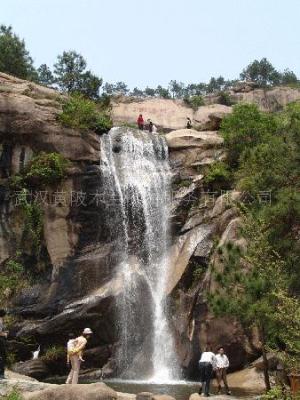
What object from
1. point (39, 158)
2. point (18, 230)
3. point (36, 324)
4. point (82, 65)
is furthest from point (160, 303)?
point (82, 65)

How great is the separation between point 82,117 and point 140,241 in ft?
22.2

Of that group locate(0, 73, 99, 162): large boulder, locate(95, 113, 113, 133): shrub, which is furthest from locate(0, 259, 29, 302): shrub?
locate(95, 113, 113, 133): shrub

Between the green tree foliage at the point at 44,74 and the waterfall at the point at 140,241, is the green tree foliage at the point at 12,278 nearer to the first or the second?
the waterfall at the point at 140,241

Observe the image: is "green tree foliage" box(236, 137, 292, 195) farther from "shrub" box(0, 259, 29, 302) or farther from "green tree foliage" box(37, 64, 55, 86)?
"green tree foliage" box(37, 64, 55, 86)

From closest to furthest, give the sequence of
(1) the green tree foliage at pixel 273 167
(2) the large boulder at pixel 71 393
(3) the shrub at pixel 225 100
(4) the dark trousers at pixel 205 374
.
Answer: (2) the large boulder at pixel 71 393
(4) the dark trousers at pixel 205 374
(1) the green tree foliage at pixel 273 167
(3) the shrub at pixel 225 100

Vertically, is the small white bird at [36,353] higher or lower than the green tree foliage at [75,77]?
lower

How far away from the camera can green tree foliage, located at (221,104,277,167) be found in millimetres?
27423

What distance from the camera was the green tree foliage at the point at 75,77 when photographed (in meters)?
41.6

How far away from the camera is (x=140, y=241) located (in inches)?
997

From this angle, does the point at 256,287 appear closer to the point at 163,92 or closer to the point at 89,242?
the point at 89,242

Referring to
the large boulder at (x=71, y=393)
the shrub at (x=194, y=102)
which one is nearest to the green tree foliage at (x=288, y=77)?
the shrub at (x=194, y=102)

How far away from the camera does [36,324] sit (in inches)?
898

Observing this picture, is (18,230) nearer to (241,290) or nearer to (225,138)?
(225,138)

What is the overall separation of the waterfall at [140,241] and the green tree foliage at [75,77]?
42.4 ft
